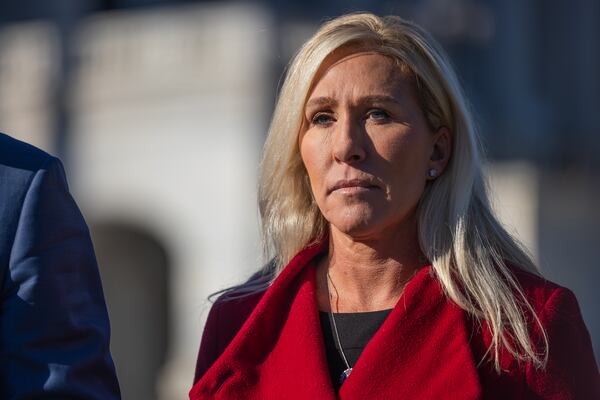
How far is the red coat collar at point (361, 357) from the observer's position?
3.48 metres

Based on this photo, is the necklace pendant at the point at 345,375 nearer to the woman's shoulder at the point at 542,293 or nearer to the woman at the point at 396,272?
the woman at the point at 396,272

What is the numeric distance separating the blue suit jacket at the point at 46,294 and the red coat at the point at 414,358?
1.75 feet

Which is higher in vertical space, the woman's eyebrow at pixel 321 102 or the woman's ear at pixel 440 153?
the woman's eyebrow at pixel 321 102

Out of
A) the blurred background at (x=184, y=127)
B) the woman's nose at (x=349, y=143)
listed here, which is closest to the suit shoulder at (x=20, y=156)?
the woman's nose at (x=349, y=143)

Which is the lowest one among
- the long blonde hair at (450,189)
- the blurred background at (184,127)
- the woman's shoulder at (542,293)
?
the blurred background at (184,127)

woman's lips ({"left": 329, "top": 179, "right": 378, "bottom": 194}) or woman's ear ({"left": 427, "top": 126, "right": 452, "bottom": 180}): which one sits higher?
woman's ear ({"left": 427, "top": 126, "right": 452, "bottom": 180})

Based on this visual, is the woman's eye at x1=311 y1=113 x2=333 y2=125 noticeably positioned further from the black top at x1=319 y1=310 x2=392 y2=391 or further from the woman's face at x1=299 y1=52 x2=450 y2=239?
the black top at x1=319 y1=310 x2=392 y2=391

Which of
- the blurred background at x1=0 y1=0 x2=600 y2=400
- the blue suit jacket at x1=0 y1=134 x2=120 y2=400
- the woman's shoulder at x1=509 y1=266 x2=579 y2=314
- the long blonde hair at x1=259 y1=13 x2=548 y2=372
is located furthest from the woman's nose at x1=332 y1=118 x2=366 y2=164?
the blurred background at x1=0 y1=0 x2=600 y2=400

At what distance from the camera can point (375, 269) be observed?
367cm

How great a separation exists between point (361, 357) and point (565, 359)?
47 cm

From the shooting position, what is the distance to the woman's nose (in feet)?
11.6

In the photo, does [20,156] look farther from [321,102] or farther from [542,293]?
[542,293]

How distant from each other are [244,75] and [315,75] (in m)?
8.80

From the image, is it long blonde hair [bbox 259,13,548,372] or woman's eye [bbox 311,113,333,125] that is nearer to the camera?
long blonde hair [bbox 259,13,548,372]
